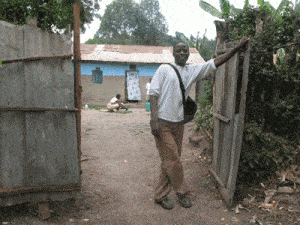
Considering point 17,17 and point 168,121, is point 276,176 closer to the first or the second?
point 168,121

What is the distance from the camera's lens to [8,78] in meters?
2.67

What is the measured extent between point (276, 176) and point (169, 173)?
156 cm

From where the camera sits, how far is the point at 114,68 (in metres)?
15.7

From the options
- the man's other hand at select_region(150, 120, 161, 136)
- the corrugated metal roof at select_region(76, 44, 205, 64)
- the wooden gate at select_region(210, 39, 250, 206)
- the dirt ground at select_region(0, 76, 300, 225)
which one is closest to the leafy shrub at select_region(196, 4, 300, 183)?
the wooden gate at select_region(210, 39, 250, 206)

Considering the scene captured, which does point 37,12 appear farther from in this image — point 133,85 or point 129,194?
point 133,85

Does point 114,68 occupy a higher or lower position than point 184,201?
higher

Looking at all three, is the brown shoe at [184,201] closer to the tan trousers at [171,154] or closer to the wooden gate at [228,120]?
the tan trousers at [171,154]

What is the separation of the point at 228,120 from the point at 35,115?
7.15ft

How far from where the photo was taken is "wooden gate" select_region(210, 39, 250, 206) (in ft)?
9.69

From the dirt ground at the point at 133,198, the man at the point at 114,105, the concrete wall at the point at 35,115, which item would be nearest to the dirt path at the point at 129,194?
the dirt ground at the point at 133,198

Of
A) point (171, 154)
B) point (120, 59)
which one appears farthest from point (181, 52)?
point (120, 59)

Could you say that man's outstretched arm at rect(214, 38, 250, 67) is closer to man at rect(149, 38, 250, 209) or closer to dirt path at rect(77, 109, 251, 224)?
man at rect(149, 38, 250, 209)

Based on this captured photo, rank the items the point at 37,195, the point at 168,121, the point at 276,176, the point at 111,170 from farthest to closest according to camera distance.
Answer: the point at 111,170
the point at 276,176
the point at 168,121
the point at 37,195

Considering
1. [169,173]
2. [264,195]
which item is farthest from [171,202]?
[264,195]
